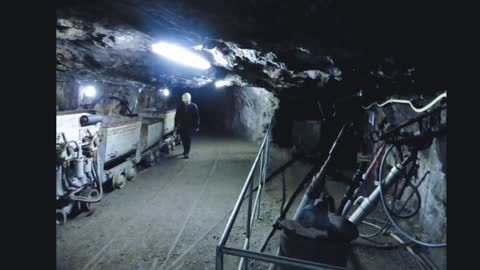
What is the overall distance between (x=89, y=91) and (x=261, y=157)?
31.4ft

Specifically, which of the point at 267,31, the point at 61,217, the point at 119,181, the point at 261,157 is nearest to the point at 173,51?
the point at 261,157

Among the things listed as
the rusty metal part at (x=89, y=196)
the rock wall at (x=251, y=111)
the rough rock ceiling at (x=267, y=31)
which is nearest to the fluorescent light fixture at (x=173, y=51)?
the rough rock ceiling at (x=267, y=31)

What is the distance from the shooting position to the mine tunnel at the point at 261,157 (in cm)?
342

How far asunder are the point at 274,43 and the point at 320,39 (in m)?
0.81

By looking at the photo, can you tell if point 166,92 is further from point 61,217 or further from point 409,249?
point 409,249

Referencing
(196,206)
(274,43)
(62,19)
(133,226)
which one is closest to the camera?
(274,43)

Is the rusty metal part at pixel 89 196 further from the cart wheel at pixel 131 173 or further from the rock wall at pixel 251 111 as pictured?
the rock wall at pixel 251 111

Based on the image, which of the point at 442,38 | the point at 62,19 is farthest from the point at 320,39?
the point at 62,19

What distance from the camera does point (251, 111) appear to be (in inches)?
739

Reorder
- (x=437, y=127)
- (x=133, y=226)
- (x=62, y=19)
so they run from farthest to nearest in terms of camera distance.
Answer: (x=133, y=226) < (x=62, y=19) < (x=437, y=127)

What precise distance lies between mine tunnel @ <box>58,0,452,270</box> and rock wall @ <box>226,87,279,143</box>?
3963mm

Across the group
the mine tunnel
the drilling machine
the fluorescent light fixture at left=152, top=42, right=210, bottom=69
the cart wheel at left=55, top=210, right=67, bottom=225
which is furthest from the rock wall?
the cart wheel at left=55, top=210, right=67, bottom=225

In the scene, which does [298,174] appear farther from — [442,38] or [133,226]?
[442,38]

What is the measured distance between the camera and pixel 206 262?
475 cm
